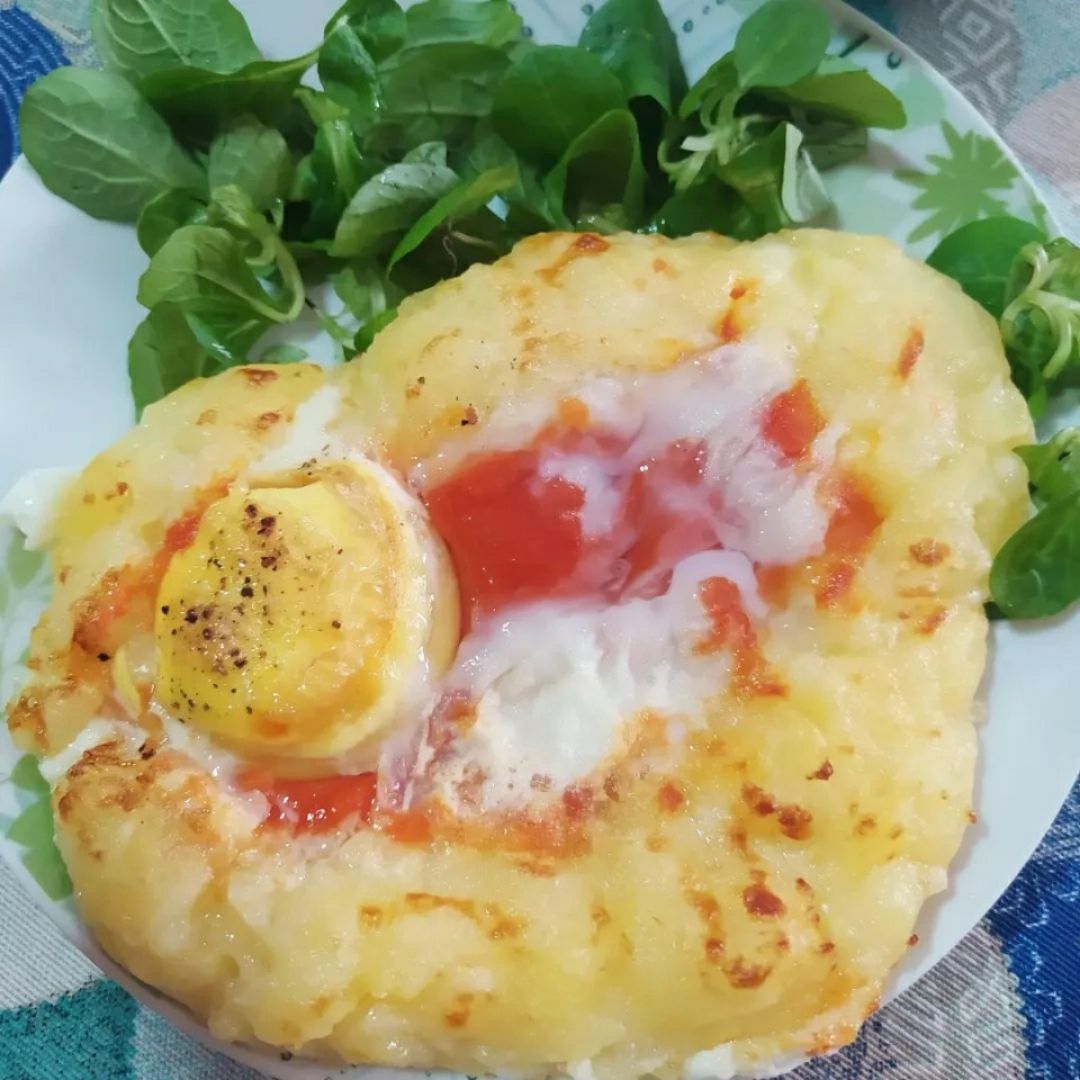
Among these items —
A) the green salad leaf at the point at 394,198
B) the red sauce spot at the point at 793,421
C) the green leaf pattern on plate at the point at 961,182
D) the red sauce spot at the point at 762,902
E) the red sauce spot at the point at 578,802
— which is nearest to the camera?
the red sauce spot at the point at 762,902

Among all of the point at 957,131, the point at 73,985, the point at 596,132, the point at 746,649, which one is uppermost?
the point at 957,131

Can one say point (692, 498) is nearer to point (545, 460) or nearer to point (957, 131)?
point (545, 460)

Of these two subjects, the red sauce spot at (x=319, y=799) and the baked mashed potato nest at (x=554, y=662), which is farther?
the red sauce spot at (x=319, y=799)

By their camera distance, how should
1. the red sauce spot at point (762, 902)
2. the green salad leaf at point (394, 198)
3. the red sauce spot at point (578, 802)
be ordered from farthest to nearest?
the green salad leaf at point (394, 198) → the red sauce spot at point (578, 802) → the red sauce spot at point (762, 902)

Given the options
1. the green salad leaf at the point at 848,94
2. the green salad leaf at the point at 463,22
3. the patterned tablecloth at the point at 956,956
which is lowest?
the patterned tablecloth at the point at 956,956

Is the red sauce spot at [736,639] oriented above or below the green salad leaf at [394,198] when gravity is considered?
below

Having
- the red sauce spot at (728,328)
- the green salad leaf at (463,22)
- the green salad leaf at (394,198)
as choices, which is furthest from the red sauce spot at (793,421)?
the green salad leaf at (463,22)

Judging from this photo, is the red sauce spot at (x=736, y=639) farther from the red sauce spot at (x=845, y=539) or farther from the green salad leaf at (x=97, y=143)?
the green salad leaf at (x=97, y=143)

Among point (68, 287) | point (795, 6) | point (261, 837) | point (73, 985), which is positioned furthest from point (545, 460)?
point (73, 985)
